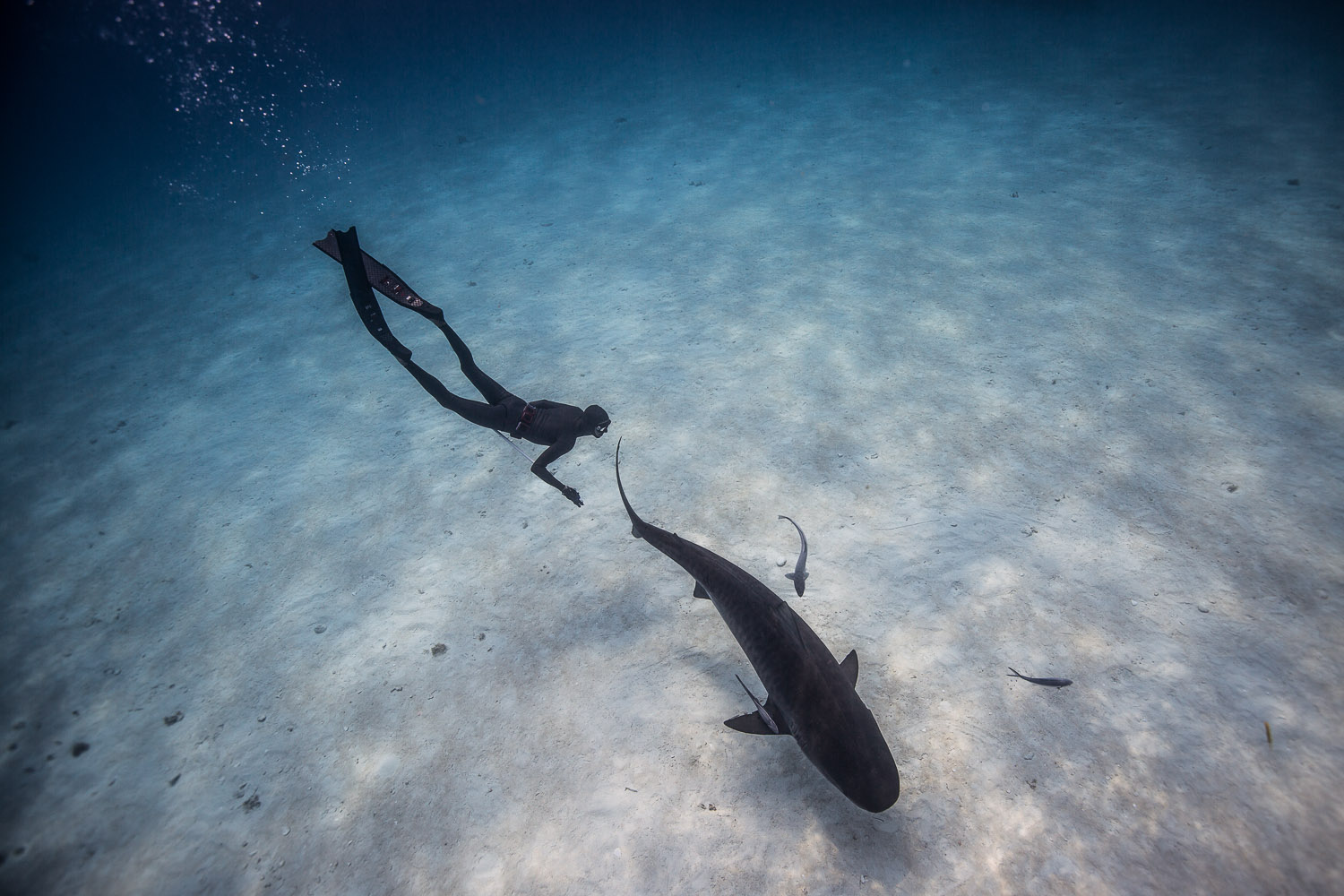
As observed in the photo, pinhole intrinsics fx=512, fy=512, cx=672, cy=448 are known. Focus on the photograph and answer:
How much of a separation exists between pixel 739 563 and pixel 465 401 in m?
3.49

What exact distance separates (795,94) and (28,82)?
17233 cm

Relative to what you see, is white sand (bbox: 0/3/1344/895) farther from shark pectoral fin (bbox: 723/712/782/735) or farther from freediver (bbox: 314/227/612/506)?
freediver (bbox: 314/227/612/506)

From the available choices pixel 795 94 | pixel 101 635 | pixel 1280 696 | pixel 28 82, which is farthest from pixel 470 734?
pixel 28 82

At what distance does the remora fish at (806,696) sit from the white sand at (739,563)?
594mm

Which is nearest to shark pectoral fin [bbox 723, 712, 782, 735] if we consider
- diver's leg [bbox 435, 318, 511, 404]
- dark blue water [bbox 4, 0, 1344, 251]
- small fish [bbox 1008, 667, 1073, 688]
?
small fish [bbox 1008, 667, 1073, 688]

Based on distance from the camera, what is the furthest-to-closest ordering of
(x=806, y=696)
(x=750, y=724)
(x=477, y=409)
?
(x=477, y=409), (x=750, y=724), (x=806, y=696)

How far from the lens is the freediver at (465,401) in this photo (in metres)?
5.21

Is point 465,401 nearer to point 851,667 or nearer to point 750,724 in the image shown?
point 750,724

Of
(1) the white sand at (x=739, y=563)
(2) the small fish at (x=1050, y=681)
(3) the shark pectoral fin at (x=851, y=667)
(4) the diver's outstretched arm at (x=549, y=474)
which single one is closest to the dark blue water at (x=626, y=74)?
(1) the white sand at (x=739, y=563)

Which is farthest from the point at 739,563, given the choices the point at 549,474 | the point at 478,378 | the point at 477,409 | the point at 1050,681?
the point at 478,378

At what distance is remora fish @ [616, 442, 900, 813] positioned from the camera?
9.77 feet

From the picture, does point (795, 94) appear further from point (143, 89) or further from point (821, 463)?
point (143, 89)

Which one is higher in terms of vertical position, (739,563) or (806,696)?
(806,696)

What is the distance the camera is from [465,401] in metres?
5.75
